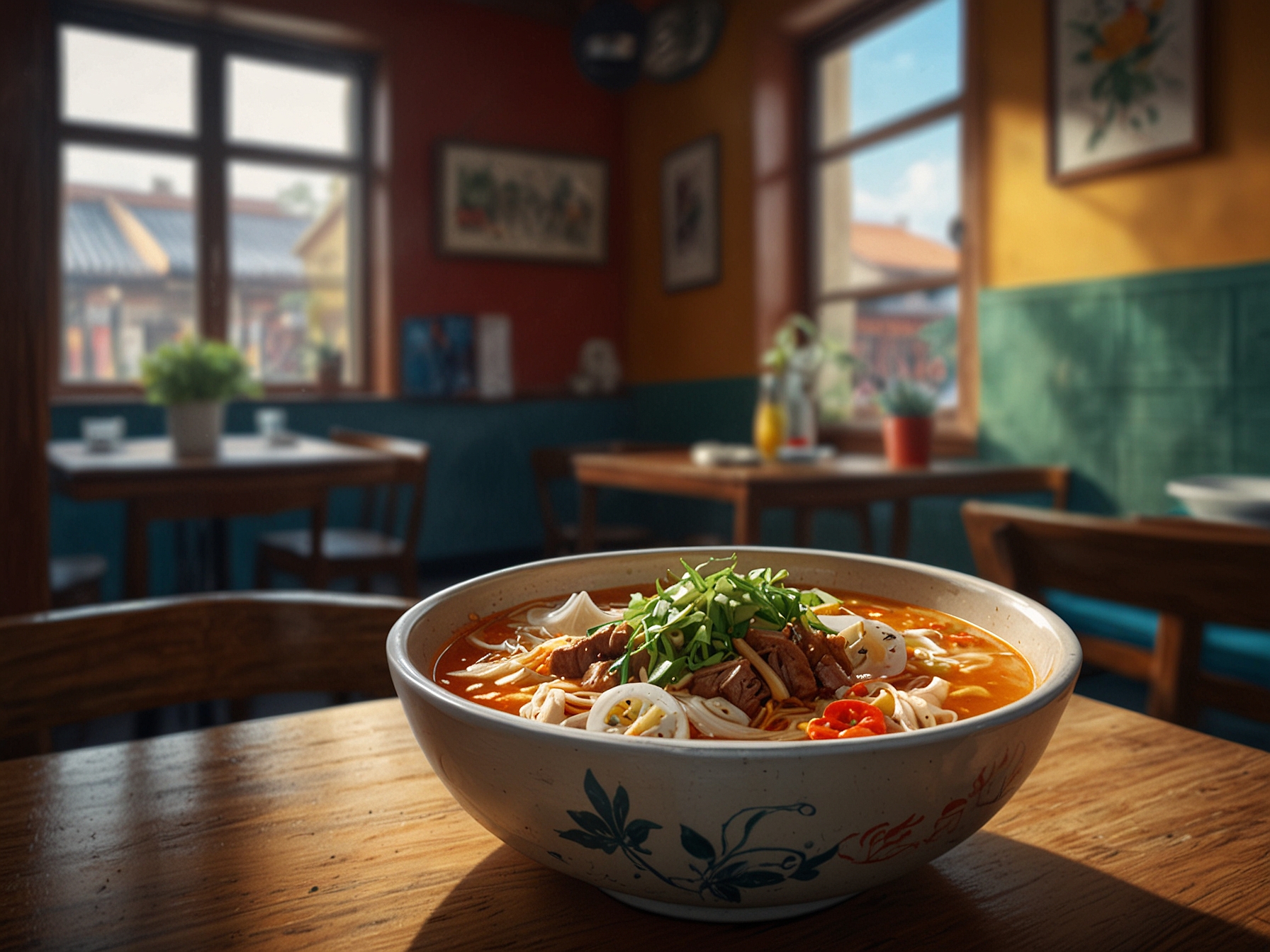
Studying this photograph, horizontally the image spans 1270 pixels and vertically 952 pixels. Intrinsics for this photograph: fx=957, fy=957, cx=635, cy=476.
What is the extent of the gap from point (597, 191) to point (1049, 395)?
3286mm

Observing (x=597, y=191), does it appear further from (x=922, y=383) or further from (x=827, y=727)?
(x=827, y=727)

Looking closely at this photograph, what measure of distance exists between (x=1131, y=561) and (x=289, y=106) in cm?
516

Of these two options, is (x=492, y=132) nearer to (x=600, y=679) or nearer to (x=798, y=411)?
(x=798, y=411)

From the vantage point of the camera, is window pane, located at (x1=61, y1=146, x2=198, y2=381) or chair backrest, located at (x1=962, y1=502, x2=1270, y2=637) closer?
chair backrest, located at (x1=962, y1=502, x2=1270, y2=637)

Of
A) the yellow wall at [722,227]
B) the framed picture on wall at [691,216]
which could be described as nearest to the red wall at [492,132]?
the yellow wall at [722,227]

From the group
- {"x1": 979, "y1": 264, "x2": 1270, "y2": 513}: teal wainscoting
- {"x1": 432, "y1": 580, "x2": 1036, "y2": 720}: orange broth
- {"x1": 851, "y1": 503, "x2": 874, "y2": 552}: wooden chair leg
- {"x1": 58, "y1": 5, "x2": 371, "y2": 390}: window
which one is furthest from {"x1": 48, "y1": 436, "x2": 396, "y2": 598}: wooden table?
{"x1": 432, "y1": 580, "x2": 1036, "y2": 720}: orange broth

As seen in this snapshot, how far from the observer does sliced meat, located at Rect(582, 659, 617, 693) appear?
45 centimetres

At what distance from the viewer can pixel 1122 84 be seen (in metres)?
2.92

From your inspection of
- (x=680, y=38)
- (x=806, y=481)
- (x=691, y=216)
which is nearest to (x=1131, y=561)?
(x=806, y=481)

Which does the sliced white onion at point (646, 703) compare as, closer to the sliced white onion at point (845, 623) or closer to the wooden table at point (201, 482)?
the sliced white onion at point (845, 623)

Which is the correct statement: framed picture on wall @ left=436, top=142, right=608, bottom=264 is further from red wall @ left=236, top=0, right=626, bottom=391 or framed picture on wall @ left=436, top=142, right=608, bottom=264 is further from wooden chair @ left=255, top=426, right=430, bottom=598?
wooden chair @ left=255, top=426, right=430, bottom=598

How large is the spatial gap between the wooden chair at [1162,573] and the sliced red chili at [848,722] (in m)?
0.81

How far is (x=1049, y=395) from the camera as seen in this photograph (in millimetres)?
3244

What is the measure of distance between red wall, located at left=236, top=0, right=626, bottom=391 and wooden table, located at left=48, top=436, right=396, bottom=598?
96.6 inches
